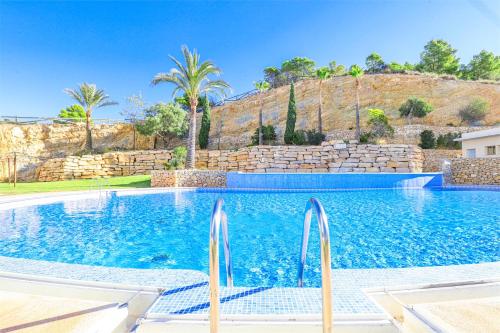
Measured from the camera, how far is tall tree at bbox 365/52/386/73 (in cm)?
3562

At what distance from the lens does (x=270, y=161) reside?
63.9 ft

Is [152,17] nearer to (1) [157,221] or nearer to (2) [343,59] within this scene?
(1) [157,221]

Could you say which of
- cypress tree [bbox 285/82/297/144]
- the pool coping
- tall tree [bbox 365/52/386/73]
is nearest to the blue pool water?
the pool coping

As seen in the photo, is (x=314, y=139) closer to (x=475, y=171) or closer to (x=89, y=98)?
(x=475, y=171)

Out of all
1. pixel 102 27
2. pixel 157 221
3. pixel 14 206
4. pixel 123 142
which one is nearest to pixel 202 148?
pixel 123 142

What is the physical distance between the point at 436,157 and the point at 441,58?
24162 millimetres

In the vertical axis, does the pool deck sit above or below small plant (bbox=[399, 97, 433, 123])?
below

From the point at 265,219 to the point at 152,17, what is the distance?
21233 millimetres

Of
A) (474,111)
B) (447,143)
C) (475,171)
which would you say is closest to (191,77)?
(475,171)

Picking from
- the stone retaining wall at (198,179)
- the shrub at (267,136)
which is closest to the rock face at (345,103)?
the shrub at (267,136)

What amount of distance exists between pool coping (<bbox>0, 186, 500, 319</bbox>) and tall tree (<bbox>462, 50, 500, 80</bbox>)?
135ft

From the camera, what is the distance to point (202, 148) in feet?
82.7

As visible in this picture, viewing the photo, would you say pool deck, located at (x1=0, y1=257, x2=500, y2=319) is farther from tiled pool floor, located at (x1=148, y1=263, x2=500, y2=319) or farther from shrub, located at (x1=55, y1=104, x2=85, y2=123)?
shrub, located at (x1=55, y1=104, x2=85, y2=123)

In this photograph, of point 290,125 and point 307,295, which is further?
point 290,125
